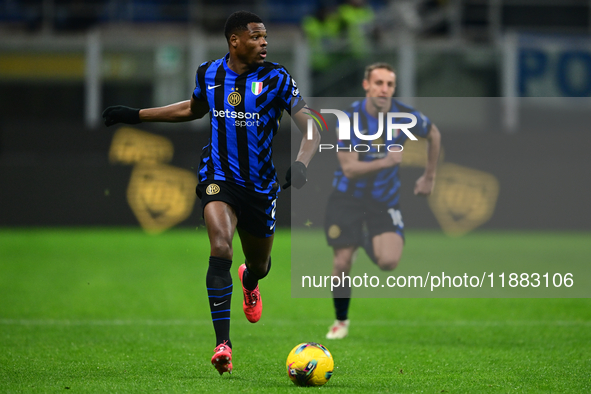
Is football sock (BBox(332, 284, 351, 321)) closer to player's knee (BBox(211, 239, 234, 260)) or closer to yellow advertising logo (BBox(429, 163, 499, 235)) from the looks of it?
player's knee (BBox(211, 239, 234, 260))

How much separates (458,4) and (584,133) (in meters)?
5.65

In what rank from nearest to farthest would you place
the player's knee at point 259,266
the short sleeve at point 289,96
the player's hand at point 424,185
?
the short sleeve at point 289,96 → the player's knee at point 259,266 → the player's hand at point 424,185

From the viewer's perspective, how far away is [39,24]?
65.3 feet

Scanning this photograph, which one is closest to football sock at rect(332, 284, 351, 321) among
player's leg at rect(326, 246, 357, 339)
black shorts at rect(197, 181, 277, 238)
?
player's leg at rect(326, 246, 357, 339)

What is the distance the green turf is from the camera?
495 centimetres

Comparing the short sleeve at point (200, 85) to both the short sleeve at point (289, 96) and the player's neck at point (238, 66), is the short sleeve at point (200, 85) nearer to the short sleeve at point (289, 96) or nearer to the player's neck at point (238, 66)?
the player's neck at point (238, 66)

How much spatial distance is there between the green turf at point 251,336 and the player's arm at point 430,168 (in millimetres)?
1101

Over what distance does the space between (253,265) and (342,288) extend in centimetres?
155

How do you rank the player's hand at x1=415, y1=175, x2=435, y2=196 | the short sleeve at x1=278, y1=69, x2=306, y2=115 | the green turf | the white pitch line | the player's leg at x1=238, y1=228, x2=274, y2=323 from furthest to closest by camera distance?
the white pitch line → the player's hand at x1=415, y1=175, x2=435, y2=196 → the player's leg at x1=238, y1=228, x2=274, y2=323 → the short sleeve at x1=278, y1=69, x2=306, y2=115 → the green turf

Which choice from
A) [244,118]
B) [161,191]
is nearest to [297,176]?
[244,118]

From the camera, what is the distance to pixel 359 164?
7000 mm

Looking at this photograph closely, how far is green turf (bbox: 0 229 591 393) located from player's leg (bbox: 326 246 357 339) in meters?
0.14

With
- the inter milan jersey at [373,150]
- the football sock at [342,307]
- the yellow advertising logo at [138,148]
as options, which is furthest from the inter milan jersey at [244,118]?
the yellow advertising logo at [138,148]

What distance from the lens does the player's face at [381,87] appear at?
22.8ft
